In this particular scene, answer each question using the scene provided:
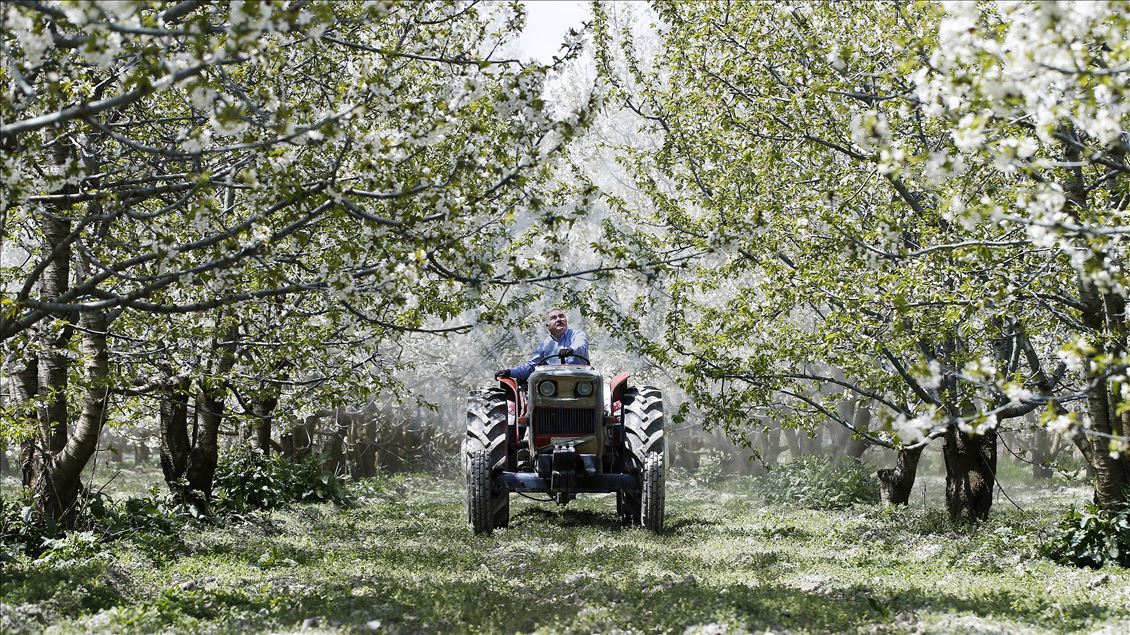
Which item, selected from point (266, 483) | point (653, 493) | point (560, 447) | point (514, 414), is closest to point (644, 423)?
point (653, 493)

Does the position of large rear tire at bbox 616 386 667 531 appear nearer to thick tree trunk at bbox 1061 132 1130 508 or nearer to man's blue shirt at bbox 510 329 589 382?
man's blue shirt at bbox 510 329 589 382

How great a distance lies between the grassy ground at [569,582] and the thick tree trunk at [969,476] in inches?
12.3

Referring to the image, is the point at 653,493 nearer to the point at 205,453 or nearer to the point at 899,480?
the point at 205,453

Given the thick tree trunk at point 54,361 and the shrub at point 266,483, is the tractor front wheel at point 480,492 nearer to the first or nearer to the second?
the shrub at point 266,483

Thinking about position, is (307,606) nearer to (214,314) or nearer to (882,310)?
(214,314)

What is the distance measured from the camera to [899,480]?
13.3 m

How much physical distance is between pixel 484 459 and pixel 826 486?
25.0ft

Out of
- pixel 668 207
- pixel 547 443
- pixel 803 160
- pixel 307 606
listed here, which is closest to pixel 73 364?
pixel 307 606

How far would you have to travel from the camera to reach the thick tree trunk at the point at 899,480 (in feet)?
43.2

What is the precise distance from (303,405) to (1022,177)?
8.42 meters

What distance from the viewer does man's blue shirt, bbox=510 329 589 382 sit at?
10.1 metres

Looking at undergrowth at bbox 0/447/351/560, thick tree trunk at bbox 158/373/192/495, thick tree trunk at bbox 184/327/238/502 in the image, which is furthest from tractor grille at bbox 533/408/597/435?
thick tree trunk at bbox 158/373/192/495

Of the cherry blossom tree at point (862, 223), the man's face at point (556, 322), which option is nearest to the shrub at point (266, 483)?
the man's face at point (556, 322)

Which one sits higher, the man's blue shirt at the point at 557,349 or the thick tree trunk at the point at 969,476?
the man's blue shirt at the point at 557,349
